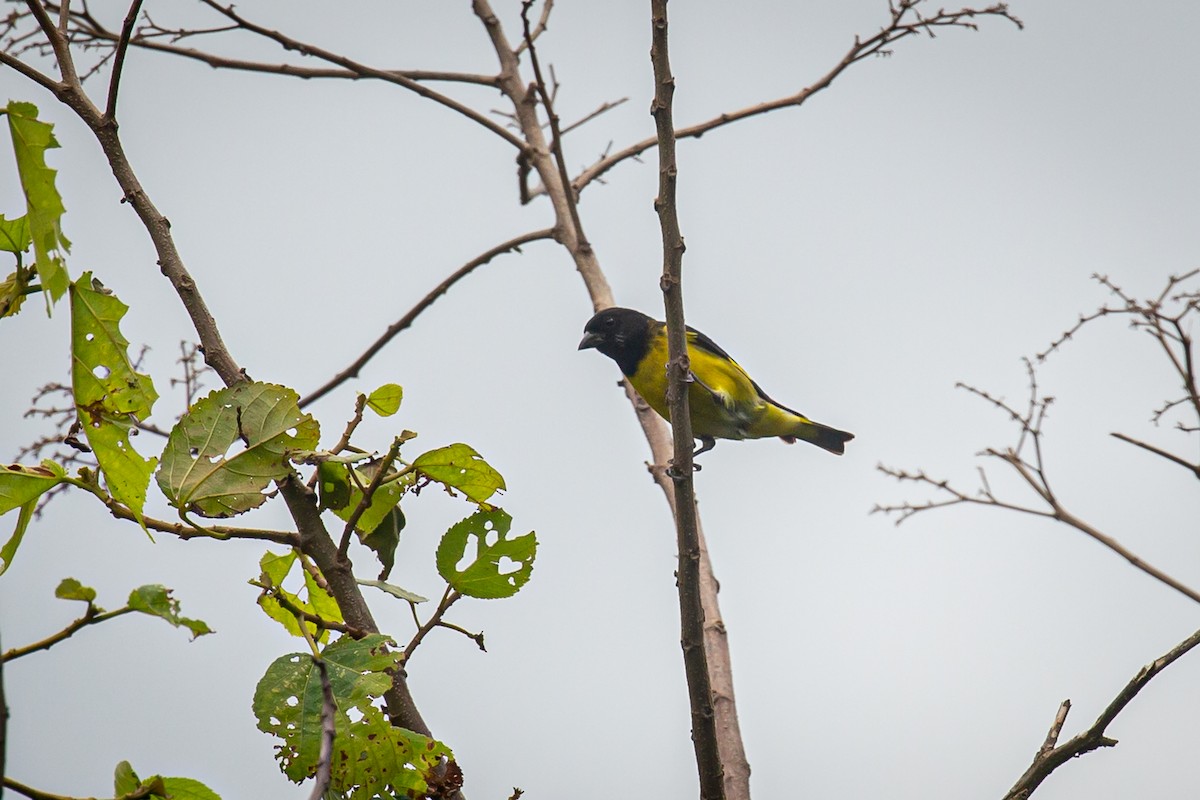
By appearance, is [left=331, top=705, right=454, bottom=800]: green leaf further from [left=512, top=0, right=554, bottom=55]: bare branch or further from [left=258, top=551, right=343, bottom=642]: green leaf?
[left=512, top=0, right=554, bottom=55]: bare branch

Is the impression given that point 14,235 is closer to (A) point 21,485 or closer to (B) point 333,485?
(A) point 21,485

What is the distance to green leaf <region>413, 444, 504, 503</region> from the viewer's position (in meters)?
2.22

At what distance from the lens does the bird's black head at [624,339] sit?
6770 mm

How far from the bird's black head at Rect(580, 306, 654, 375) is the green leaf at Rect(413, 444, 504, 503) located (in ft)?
14.5

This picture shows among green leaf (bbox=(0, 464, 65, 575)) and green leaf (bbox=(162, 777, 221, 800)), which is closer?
green leaf (bbox=(162, 777, 221, 800))

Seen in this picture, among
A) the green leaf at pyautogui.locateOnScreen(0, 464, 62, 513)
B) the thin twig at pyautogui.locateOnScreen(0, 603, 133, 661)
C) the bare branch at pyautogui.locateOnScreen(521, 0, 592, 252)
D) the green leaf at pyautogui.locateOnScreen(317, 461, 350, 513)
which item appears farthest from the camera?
the bare branch at pyautogui.locateOnScreen(521, 0, 592, 252)

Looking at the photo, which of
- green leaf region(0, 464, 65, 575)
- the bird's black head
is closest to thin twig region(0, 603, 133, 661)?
green leaf region(0, 464, 65, 575)

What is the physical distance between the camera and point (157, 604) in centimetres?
139

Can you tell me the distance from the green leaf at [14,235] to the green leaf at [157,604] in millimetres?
689

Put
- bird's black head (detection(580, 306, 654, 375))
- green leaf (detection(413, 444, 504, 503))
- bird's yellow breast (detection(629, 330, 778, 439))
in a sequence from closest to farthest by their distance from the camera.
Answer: green leaf (detection(413, 444, 504, 503))
bird's yellow breast (detection(629, 330, 778, 439))
bird's black head (detection(580, 306, 654, 375))

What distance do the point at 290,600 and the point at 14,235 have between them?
0.81 metres

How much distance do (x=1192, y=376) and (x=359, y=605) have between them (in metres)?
3.02

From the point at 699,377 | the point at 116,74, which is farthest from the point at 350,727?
the point at 699,377

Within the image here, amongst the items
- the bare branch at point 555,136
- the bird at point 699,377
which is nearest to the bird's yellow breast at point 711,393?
the bird at point 699,377
